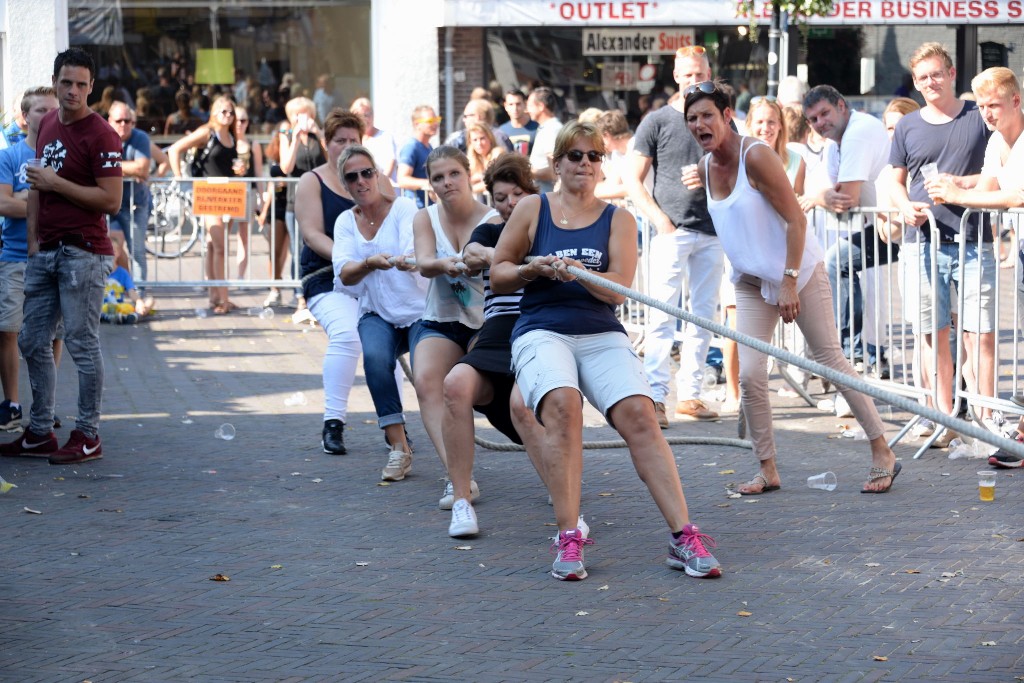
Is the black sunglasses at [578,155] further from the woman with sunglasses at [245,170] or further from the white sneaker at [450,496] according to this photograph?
the woman with sunglasses at [245,170]

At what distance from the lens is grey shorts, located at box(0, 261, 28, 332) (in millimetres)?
8219

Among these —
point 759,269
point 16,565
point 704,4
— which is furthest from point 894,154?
point 704,4

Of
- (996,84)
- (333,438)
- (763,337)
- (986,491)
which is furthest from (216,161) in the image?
(986,491)

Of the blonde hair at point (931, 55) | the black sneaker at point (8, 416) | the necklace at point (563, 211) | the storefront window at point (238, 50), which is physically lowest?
the black sneaker at point (8, 416)

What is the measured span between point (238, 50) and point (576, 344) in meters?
16.6

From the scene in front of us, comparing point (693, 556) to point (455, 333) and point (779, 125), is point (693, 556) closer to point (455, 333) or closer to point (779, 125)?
point (455, 333)

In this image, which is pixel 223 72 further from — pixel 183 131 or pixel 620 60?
pixel 620 60

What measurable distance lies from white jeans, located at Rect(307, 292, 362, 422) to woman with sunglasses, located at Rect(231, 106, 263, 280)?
21.4 ft

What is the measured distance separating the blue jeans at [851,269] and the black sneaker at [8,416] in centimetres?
493

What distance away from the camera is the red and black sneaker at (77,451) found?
296 inches

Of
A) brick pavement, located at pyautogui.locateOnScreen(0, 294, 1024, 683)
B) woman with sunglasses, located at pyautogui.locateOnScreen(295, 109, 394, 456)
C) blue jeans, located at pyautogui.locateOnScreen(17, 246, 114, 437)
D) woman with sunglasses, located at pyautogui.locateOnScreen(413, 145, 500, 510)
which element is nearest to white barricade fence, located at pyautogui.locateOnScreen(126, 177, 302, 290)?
Answer: woman with sunglasses, located at pyautogui.locateOnScreen(295, 109, 394, 456)

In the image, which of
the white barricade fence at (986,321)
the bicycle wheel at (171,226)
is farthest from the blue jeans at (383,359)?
the bicycle wheel at (171,226)

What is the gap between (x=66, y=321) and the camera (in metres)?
7.54

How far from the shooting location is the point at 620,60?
20.8 meters
